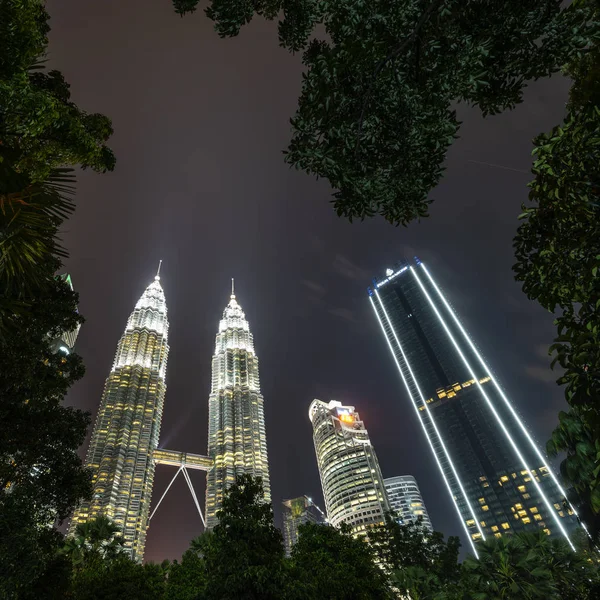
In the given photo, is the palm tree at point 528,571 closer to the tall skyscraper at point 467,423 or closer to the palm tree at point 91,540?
the palm tree at point 91,540

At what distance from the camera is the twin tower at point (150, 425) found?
94.6 metres

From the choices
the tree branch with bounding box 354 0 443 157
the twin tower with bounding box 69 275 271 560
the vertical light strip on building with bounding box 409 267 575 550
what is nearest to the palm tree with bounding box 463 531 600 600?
the tree branch with bounding box 354 0 443 157

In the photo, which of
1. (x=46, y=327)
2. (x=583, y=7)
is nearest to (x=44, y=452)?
(x=46, y=327)

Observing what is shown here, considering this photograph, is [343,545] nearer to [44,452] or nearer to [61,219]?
[44,452]

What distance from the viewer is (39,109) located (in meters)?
5.73

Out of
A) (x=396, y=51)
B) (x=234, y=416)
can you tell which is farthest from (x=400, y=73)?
(x=234, y=416)

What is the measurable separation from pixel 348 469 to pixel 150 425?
65.8 m

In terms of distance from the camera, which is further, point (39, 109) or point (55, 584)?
point (55, 584)

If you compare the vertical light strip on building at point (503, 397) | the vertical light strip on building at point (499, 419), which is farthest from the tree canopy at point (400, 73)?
the vertical light strip on building at point (503, 397)

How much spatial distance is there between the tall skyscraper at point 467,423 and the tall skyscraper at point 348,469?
23313 millimetres

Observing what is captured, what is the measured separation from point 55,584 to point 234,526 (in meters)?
6.35

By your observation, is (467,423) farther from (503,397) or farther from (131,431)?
(131,431)

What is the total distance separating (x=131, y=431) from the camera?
344 ft

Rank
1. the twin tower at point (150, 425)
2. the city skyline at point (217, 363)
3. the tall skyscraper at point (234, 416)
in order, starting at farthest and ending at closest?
1. the tall skyscraper at point (234, 416)
2. the city skyline at point (217, 363)
3. the twin tower at point (150, 425)
